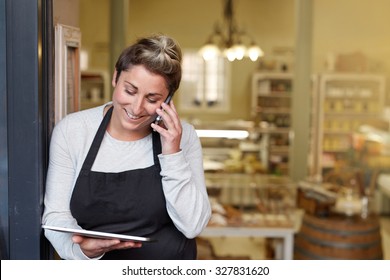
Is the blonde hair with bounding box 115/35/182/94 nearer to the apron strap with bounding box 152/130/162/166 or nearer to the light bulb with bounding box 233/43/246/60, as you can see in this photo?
the apron strap with bounding box 152/130/162/166

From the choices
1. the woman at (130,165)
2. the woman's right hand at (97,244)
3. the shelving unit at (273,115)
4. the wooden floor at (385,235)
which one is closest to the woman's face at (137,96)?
the woman at (130,165)

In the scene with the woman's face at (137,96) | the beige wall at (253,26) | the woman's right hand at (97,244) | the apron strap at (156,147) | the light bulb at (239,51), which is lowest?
the woman's right hand at (97,244)

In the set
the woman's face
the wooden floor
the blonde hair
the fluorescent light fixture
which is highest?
the blonde hair

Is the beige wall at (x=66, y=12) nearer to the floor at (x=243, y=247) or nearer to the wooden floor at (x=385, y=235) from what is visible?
the floor at (x=243, y=247)

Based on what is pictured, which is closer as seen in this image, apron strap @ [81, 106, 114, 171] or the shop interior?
apron strap @ [81, 106, 114, 171]

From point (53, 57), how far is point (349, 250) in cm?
337

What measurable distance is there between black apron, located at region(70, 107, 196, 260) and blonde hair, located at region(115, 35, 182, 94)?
22 cm

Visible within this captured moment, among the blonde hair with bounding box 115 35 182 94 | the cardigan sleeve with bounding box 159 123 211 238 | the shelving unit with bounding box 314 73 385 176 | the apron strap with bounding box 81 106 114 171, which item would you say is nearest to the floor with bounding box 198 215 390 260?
the shelving unit with bounding box 314 73 385 176

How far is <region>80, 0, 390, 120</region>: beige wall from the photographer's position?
11461 mm

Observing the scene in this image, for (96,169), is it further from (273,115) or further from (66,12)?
(273,115)

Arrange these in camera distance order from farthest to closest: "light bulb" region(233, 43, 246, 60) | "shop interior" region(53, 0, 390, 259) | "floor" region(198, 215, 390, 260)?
"light bulb" region(233, 43, 246, 60), "floor" region(198, 215, 390, 260), "shop interior" region(53, 0, 390, 259)

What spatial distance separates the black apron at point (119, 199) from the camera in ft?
6.45

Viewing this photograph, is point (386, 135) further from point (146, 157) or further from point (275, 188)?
point (146, 157)
